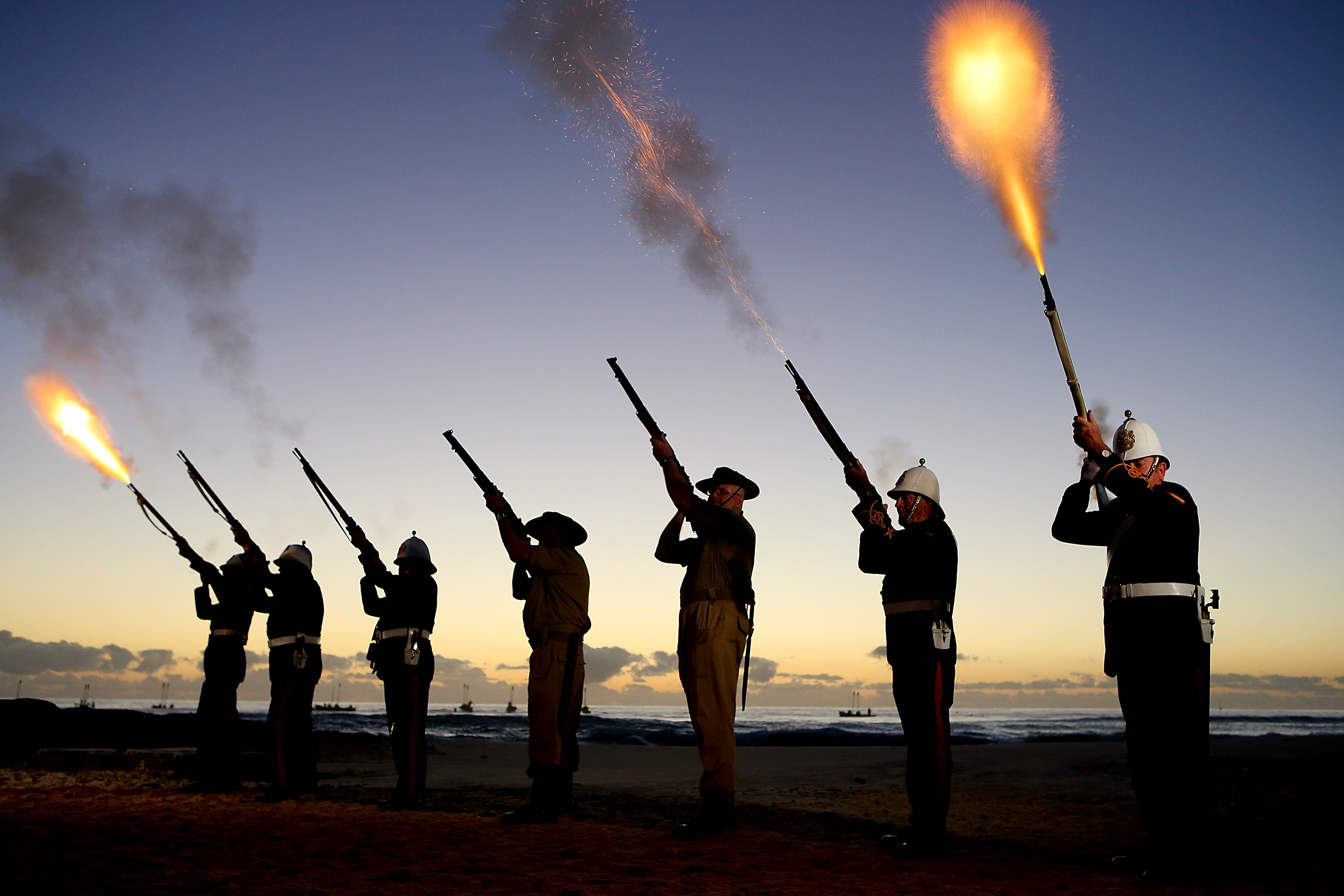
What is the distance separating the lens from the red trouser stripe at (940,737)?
5.56m

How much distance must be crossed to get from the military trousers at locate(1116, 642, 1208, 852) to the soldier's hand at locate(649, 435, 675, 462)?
3.74m

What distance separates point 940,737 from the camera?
5.65 metres

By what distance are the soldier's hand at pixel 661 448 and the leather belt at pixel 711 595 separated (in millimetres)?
1175

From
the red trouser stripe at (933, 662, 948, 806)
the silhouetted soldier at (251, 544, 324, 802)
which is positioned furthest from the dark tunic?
the silhouetted soldier at (251, 544, 324, 802)

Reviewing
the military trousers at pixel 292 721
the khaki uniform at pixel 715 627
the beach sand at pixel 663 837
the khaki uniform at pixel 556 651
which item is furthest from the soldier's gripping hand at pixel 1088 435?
the military trousers at pixel 292 721

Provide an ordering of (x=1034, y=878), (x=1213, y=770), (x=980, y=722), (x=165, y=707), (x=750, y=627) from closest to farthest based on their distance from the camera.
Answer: (x=1034, y=878), (x=750, y=627), (x=1213, y=770), (x=980, y=722), (x=165, y=707)

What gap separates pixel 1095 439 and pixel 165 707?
17920cm

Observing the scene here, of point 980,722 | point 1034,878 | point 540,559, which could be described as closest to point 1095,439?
point 1034,878

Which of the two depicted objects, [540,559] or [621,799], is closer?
[540,559]

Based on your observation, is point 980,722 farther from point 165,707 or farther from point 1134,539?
point 165,707

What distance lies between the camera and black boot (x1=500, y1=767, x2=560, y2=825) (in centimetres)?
699

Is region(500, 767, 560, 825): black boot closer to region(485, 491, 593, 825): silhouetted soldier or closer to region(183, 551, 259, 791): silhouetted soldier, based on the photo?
region(485, 491, 593, 825): silhouetted soldier

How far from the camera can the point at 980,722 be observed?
5759 centimetres

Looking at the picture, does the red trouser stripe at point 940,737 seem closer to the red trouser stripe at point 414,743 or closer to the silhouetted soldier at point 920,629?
the silhouetted soldier at point 920,629
